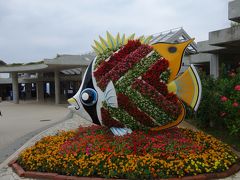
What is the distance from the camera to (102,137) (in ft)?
23.5

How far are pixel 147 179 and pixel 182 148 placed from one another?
1285 millimetres

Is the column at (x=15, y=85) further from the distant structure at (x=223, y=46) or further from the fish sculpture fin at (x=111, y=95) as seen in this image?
the fish sculpture fin at (x=111, y=95)

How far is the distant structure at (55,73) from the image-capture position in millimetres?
22420

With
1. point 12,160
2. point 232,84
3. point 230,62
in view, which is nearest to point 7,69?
point 230,62

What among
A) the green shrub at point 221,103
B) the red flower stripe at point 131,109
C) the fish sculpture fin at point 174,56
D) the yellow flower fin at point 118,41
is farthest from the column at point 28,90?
the fish sculpture fin at point 174,56

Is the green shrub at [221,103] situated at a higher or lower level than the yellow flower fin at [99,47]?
lower

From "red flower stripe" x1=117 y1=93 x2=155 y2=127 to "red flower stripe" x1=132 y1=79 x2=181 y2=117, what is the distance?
0.38 m

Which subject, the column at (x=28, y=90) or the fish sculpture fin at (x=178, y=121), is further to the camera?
the column at (x=28, y=90)

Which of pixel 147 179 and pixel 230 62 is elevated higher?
pixel 230 62

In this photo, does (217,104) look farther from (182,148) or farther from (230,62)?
(230,62)

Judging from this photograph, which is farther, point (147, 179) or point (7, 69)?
point (7, 69)

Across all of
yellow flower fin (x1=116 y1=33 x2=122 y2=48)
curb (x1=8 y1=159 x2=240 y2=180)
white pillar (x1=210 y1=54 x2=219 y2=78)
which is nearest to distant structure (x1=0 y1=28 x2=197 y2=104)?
white pillar (x1=210 y1=54 x2=219 y2=78)

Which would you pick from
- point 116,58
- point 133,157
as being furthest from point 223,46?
point 133,157

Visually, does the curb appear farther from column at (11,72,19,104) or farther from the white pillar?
column at (11,72,19,104)
